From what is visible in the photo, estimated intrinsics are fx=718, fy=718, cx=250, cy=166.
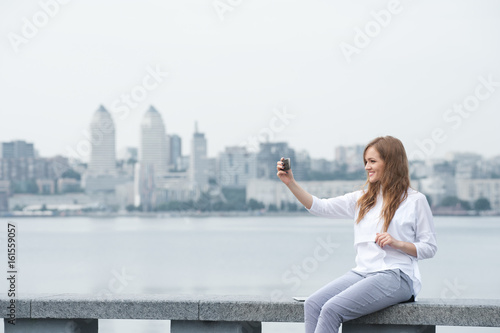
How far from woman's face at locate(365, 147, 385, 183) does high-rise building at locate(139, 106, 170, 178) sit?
90.2 meters

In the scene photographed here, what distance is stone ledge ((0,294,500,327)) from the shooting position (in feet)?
10.2

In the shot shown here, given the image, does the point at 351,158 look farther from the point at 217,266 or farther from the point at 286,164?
the point at 286,164

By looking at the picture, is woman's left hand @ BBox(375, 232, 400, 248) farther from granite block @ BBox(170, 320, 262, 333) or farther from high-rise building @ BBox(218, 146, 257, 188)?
high-rise building @ BBox(218, 146, 257, 188)

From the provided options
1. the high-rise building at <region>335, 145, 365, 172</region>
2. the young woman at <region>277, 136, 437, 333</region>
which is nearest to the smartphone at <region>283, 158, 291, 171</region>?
the young woman at <region>277, 136, 437, 333</region>

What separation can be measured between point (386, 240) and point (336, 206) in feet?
1.35

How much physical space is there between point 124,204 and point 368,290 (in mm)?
92972

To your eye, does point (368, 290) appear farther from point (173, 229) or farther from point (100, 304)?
point (173, 229)

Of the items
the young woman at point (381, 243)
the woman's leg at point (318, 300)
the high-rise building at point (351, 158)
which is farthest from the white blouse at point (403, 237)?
the high-rise building at point (351, 158)

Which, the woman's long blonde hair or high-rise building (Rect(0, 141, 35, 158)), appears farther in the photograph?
high-rise building (Rect(0, 141, 35, 158))

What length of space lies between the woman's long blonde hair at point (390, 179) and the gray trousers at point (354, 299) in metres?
0.29

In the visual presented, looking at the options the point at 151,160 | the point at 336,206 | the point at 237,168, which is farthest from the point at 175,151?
the point at 336,206

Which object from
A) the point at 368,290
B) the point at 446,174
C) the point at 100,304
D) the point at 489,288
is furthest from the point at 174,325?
the point at 446,174

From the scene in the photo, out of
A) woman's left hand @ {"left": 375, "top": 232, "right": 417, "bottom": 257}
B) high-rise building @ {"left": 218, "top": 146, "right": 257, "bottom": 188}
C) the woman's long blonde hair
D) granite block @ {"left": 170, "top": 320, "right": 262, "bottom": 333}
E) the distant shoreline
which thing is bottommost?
the distant shoreline

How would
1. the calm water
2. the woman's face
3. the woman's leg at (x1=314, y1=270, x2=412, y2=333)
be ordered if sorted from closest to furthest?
the woman's leg at (x1=314, y1=270, x2=412, y2=333) < the woman's face < the calm water
